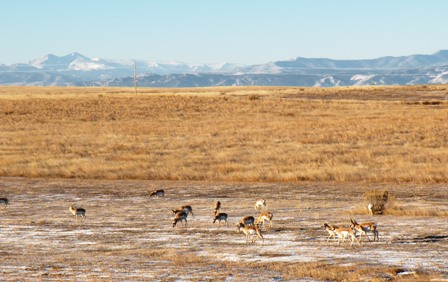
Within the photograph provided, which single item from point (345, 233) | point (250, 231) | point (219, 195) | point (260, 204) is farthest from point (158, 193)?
point (345, 233)

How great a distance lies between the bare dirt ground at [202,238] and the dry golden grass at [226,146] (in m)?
4.03

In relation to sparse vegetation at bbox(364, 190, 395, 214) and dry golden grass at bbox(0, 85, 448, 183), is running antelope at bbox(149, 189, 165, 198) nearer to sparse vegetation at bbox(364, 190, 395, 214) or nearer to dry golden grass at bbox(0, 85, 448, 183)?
dry golden grass at bbox(0, 85, 448, 183)

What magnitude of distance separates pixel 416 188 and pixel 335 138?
19155 mm

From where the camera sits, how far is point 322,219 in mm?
22562

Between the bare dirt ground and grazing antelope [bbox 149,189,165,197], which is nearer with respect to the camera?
the bare dirt ground

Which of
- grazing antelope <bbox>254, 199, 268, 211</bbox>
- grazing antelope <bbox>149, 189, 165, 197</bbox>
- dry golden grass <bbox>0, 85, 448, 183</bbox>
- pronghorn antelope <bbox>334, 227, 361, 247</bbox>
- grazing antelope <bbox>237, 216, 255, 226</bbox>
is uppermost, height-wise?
pronghorn antelope <bbox>334, 227, 361, 247</bbox>

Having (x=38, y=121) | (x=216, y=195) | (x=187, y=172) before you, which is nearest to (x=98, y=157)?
(x=187, y=172)

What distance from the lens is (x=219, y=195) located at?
2886cm

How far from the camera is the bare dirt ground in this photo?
52.0ft

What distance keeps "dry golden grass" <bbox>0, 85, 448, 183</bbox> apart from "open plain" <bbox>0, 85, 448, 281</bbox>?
0.34ft

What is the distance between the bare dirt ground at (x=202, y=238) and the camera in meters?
15.8

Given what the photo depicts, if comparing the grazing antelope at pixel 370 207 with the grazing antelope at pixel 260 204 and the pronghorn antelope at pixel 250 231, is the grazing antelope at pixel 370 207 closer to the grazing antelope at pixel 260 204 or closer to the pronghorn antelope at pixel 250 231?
the grazing antelope at pixel 260 204

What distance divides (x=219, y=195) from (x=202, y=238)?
9.21 meters

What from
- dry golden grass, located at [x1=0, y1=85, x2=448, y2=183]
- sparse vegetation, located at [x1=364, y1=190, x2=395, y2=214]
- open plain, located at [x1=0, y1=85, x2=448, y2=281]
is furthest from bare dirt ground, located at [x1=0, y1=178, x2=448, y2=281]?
dry golden grass, located at [x1=0, y1=85, x2=448, y2=183]
